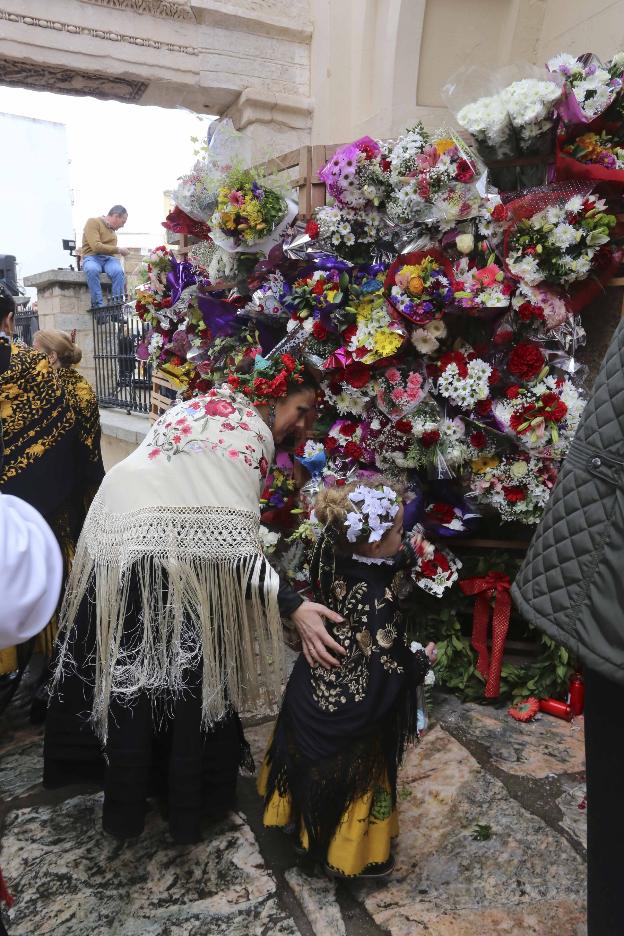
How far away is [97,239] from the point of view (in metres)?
9.36

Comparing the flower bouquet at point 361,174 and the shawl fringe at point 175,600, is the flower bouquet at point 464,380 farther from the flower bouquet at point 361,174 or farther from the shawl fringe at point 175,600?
the shawl fringe at point 175,600

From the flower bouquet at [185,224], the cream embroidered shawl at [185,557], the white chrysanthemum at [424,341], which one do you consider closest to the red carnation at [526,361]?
the white chrysanthemum at [424,341]

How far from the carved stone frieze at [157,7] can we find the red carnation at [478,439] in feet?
17.7

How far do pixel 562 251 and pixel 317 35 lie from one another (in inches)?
198

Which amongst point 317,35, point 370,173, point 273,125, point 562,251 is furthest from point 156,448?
point 317,35

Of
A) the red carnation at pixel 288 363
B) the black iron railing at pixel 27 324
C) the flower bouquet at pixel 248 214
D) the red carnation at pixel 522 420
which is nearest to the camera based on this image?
the red carnation at pixel 288 363

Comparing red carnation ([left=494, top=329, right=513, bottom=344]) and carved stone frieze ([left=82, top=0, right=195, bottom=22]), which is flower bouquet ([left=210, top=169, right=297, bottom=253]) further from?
carved stone frieze ([left=82, top=0, right=195, bottom=22])

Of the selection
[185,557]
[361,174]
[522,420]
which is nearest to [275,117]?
[361,174]

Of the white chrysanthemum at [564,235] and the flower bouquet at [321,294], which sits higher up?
the white chrysanthemum at [564,235]

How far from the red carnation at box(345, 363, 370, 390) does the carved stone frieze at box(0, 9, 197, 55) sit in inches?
193

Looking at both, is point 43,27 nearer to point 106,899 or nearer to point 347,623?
point 347,623

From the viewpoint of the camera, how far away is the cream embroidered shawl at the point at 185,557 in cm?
198

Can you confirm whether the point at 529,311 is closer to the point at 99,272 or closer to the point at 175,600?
the point at 175,600

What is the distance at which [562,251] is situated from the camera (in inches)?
99.0
